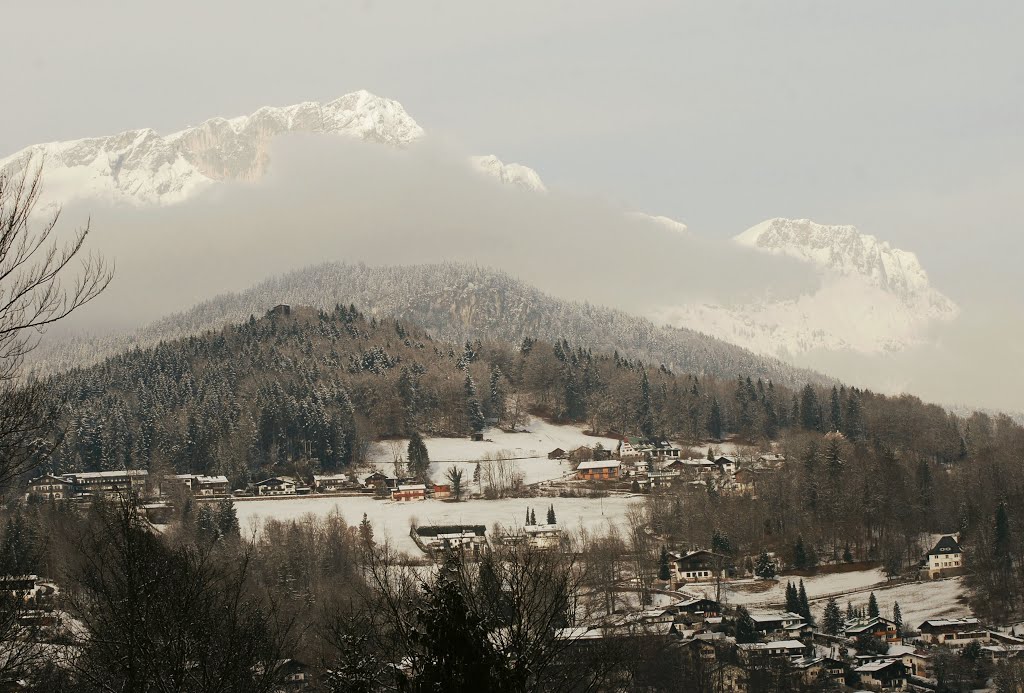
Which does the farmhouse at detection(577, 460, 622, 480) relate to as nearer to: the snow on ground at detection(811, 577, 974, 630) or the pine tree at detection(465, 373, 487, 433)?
the pine tree at detection(465, 373, 487, 433)

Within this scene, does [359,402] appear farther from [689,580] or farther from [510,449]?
[689,580]

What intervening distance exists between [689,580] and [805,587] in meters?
8.04

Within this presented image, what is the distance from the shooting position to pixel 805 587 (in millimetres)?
87812

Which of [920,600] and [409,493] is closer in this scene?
[920,600]

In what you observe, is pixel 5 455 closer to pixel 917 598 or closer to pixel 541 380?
pixel 917 598

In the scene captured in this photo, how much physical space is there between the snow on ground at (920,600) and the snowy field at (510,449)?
1796 inches

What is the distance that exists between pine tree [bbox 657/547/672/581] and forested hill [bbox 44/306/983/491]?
167ft

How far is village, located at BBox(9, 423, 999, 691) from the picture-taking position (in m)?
67.4

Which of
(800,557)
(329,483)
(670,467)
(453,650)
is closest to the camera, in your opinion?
(453,650)

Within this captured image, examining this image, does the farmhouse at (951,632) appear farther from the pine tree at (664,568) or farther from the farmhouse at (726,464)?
the farmhouse at (726,464)

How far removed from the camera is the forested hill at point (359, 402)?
135750 mm

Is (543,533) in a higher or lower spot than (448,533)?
lower

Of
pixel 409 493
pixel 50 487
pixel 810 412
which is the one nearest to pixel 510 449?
pixel 409 493

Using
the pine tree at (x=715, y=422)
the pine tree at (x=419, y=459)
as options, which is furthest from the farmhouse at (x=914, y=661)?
the pine tree at (x=715, y=422)
